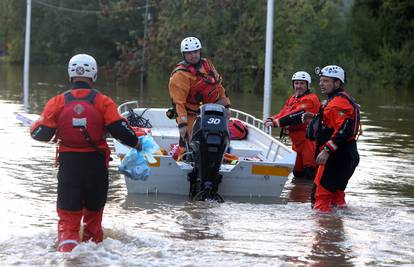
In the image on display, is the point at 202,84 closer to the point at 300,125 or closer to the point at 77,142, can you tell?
the point at 300,125

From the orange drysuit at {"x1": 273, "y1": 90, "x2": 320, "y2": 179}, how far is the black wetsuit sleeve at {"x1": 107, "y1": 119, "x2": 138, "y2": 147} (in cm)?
502

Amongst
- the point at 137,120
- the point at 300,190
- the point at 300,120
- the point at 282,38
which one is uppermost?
the point at 282,38

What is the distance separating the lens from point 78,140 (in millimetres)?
7711

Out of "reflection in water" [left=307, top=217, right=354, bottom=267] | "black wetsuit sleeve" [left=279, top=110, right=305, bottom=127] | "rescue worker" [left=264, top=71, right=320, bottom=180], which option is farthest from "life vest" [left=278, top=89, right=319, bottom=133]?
"reflection in water" [left=307, top=217, right=354, bottom=267]

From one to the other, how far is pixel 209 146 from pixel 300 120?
103 inches

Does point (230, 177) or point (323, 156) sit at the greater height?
point (323, 156)

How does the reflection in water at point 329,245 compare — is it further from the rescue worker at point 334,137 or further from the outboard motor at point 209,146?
the outboard motor at point 209,146

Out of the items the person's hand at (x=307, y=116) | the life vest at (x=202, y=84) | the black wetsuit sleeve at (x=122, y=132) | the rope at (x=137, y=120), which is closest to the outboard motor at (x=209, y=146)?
the life vest at (x=202, y=84)

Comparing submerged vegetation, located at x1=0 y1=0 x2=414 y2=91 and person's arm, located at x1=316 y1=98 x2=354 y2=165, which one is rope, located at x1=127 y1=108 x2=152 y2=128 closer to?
person's arm, located at x1=316 y1=98 x2=354 y2=165

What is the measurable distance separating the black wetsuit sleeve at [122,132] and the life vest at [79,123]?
121 millimetres

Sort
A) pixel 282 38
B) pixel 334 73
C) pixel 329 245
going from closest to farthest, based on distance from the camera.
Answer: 1. pixel 329 245
2. pixel 334 73
3. pixel 282 38

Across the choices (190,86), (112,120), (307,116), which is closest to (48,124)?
(112,120)

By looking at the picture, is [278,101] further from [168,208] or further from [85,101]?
[85,101]

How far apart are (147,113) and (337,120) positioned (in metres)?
6.82
